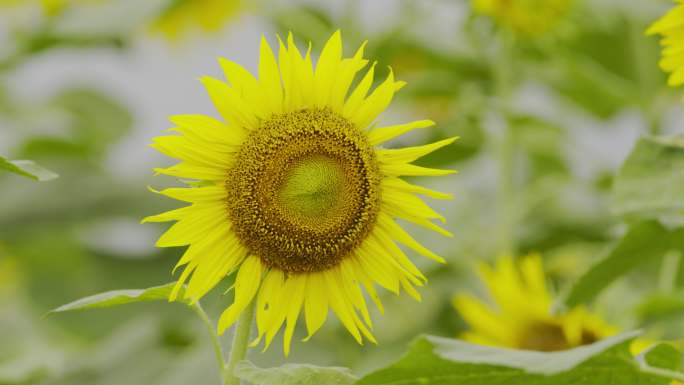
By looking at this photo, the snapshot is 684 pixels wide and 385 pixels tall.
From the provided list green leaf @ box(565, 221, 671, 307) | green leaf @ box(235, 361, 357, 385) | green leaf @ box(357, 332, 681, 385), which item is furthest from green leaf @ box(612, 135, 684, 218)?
green leaf @ box(235, 361, 357, 385)

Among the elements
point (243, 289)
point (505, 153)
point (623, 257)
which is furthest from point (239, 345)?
point (505, 153)

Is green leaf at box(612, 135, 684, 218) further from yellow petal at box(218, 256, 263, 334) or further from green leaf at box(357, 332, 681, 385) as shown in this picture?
yellow petal at box(218, 256, 263, 334)

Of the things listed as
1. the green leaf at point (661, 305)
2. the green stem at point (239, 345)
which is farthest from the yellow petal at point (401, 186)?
the green leaf at point (661, 305)

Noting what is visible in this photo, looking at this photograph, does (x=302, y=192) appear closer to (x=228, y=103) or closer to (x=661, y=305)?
(x=228, y=103)

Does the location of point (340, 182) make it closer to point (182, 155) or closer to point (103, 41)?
point (182, 155)

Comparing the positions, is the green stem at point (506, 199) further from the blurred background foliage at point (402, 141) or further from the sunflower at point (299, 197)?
the sunflower at point (299, 197)

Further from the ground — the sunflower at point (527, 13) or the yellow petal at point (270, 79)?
the yellow petal at point (270, 79)
